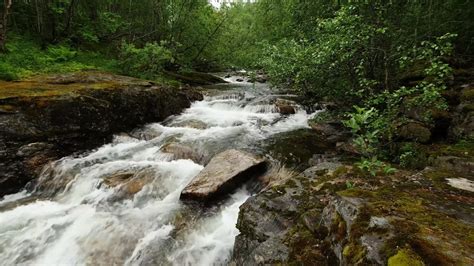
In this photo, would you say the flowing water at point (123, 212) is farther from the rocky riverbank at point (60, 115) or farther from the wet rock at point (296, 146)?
the wet rock at point (296, 146)

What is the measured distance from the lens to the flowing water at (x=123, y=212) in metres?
4.75

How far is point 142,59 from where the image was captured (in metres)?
13.9

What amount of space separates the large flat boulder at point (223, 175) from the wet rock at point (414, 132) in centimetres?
380

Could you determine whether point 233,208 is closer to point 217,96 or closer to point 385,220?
point 385,220

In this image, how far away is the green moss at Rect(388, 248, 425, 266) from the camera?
2426 millimetres

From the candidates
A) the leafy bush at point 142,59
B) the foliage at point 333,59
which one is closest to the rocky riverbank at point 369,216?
the foliage at point 333,59

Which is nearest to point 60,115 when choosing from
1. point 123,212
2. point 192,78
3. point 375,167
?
point 123,212

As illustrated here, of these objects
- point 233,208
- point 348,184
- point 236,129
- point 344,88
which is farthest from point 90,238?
point 344,88

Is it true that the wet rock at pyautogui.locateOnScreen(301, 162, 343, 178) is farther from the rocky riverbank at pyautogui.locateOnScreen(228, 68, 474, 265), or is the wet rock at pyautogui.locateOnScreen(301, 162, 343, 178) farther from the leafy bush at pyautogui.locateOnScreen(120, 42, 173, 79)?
the leafy bush at pyautogui.locateOnScreen(120, 42, 173, 79)

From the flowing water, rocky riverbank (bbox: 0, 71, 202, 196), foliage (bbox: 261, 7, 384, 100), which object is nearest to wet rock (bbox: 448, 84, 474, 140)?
foliage (bbox: 261, 7, 384, 100)

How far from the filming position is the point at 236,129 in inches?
418

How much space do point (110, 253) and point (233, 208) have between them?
2.31 meters

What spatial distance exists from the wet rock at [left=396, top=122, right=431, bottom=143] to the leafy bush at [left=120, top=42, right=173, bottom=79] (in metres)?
10.9

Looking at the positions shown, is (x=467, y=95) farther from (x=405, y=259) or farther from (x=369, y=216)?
(x=405, y=259)
